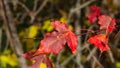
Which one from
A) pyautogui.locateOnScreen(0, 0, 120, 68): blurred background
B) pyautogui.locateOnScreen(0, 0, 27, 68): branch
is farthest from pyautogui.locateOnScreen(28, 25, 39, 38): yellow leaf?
pyautogui.locateOnScreen(0, 0, 27, 68): branch

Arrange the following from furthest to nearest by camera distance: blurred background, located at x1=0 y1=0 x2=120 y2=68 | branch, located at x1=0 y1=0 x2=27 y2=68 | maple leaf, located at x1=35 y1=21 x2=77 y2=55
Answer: blurred background, located at x1=0 y1=0 x2=120 y2=68 → branch, located at x1=0 y1=0 x2=27 y2=68 → maple leaf, located at x1=35 y1=21 x2=77 y2=55

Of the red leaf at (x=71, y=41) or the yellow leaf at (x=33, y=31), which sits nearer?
the red leaf at (x=71, y=41)

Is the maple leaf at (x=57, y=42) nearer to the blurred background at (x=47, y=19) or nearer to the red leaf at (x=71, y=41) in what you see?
the red leaf at (x=71, y=41)

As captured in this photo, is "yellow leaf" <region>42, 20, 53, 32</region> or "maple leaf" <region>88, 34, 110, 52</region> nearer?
"maple leaf" <region>88, 34, 110, 52</region>

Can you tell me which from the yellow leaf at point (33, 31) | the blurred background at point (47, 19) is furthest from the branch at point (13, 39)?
the yellow leaf at point (33, 31)

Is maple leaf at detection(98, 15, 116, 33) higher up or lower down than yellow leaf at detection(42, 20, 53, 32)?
higher up

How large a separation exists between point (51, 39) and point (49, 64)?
87 millimetres

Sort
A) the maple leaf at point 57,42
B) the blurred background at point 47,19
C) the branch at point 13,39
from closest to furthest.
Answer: the maple leaf at point 57,42 → the branch at point 13,39 → the blurred background at point 47,19

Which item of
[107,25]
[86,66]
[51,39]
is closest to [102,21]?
[107,25]

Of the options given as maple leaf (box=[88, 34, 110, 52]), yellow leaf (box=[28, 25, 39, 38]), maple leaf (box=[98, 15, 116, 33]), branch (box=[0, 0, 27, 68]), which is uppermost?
maple leaf (box=[98, 15, 116, 33])

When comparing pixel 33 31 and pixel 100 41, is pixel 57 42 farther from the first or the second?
pixel 33 31

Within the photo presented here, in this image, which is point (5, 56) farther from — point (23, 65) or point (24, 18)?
point (23, 65)

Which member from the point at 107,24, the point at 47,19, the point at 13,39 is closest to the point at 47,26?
the point at 47,19

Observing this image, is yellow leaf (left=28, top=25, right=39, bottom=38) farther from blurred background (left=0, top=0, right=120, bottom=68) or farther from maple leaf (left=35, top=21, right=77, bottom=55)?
maple leaf (left=35, top=21, right=77, bottom=55)
